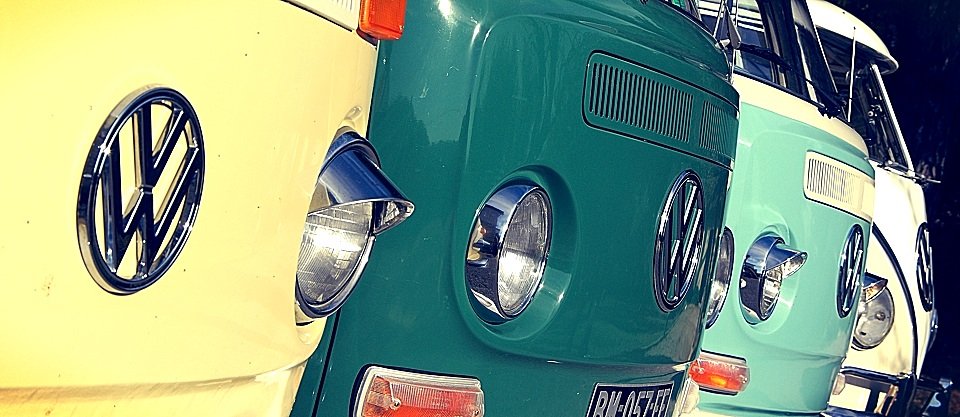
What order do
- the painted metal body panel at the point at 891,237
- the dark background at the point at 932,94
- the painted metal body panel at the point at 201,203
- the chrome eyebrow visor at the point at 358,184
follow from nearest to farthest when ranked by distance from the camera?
the painted metal body panel at the point at 201,203
the chrome eyebrow visor at the point at 358,184
the painted metal body panel at the point at 891,237
the dark background at the point at 932,94

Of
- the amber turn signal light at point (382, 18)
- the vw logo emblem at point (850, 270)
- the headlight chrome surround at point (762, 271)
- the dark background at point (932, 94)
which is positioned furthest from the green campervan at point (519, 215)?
the dark background at point (932, 94)

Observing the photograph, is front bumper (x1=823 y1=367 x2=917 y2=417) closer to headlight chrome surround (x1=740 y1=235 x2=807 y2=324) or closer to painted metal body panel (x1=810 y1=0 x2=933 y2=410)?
painted metal body panel (x1=810 y1=0 x2=933 y2=410)

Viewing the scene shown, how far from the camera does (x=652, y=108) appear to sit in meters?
2.70

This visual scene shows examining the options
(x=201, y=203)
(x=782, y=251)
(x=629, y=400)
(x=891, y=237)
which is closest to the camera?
(x=201, y=203)

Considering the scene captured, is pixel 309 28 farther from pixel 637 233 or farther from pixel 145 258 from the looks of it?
pixel 637 233

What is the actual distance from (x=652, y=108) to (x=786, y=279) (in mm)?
1682

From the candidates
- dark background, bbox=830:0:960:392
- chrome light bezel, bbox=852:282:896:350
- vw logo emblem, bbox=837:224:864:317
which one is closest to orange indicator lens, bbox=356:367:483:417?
vw logo emblem, bbox=837:224:864:317

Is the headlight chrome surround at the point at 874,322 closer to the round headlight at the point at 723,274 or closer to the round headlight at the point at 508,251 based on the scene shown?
the round headlight at the point at 723,274

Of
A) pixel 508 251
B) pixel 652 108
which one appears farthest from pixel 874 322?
pixel 508 251

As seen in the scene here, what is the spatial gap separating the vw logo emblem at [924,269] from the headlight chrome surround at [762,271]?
6.92ft

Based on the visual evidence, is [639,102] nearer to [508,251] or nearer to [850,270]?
[508,251]

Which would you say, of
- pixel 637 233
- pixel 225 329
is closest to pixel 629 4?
pixel 637 233

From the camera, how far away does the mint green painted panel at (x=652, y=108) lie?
8.36 feet

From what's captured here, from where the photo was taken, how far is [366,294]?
2.29 meters
